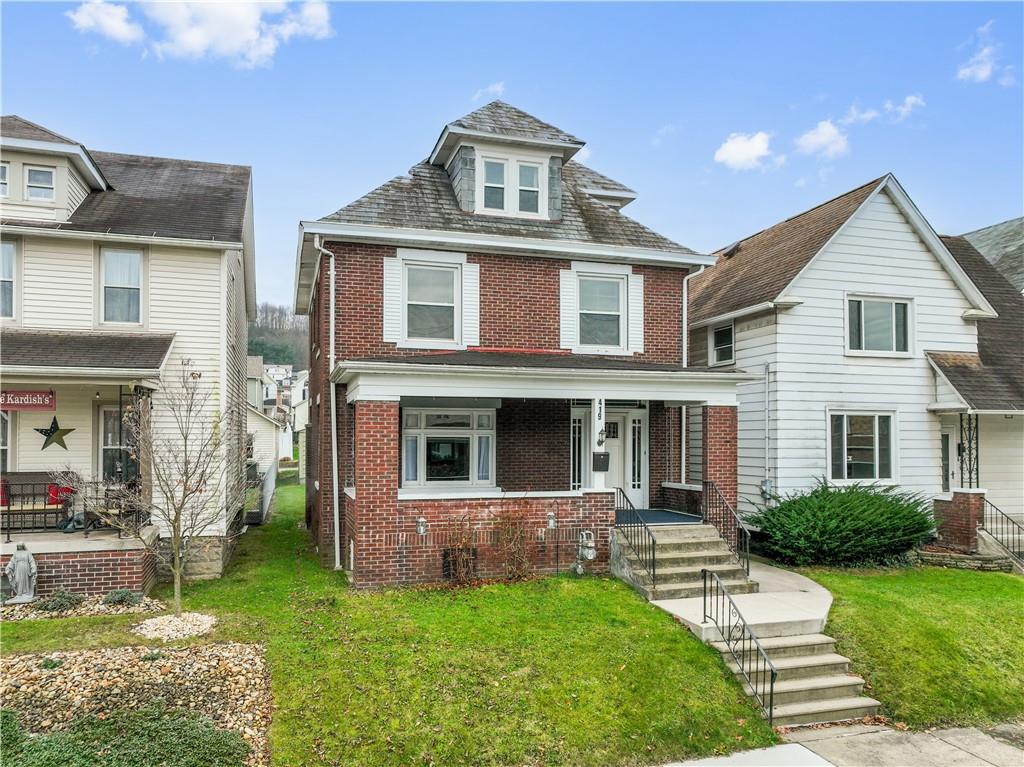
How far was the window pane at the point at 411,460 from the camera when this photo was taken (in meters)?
12.7

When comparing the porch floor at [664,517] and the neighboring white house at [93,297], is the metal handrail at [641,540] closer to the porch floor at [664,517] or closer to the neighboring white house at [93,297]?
the porch floor at [664,517]

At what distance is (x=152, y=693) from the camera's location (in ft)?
21.7

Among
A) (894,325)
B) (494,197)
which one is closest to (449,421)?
(494,197)

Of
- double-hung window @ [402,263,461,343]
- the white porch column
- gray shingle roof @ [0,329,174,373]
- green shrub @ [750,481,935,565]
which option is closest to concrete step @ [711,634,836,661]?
the white porch column

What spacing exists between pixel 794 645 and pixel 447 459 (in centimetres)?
698

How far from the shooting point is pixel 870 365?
1496 cm

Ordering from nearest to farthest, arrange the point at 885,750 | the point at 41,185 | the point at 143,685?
the point at 143,685, the point at 885,750, the point at 41,185

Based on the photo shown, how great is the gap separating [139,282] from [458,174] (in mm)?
6551

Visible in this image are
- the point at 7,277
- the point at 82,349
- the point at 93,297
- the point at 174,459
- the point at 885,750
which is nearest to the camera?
the point at 885,750

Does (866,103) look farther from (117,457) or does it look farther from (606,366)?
(117,457)

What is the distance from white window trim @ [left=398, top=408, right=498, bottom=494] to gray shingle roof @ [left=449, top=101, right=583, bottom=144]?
5823mm

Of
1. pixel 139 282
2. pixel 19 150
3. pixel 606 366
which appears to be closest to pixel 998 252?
pixel 606 366

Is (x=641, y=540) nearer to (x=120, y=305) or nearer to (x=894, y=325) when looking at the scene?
(x=894, y=325)

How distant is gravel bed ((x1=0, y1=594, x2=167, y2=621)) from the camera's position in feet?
29.7
